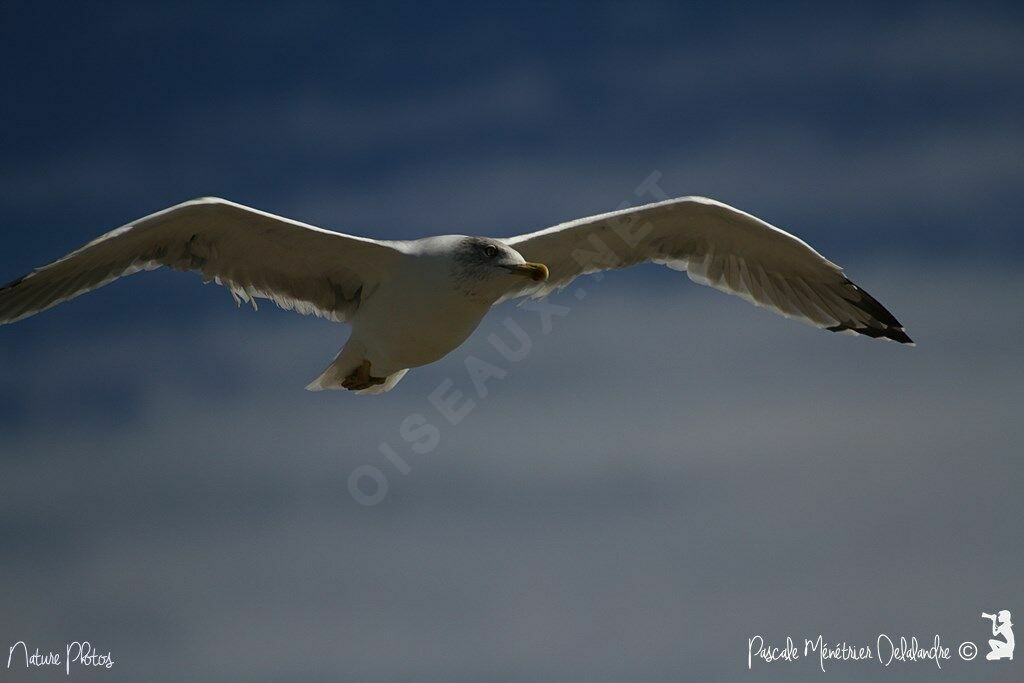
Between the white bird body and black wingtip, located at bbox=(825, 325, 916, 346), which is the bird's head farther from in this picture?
black wingtip, located at bbox=(825, 325, 916, 346)

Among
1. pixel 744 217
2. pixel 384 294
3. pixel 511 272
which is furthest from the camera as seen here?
pixel 744 217

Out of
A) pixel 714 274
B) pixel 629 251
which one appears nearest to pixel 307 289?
pixel 629 251

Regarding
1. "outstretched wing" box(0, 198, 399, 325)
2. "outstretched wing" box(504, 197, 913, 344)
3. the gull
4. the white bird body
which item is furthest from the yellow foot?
"outstretched wing" box(504, 197, 913, 344)

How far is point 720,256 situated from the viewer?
35.1ft

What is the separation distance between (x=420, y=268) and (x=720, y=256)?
2914 millimetres

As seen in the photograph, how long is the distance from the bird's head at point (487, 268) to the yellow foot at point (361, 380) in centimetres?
143

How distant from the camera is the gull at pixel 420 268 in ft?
29.7

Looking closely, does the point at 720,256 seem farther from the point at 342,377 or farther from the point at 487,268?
the point at 342,377

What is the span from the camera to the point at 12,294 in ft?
31.5

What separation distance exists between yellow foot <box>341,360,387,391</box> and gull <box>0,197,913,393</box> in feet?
0.04

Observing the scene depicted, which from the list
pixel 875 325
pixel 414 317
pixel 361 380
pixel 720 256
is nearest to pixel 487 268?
pixel 414 317

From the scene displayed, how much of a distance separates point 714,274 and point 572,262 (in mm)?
1240

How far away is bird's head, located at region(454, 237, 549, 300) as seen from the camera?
8891mm

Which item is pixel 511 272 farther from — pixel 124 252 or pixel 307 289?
pixel 124 252
